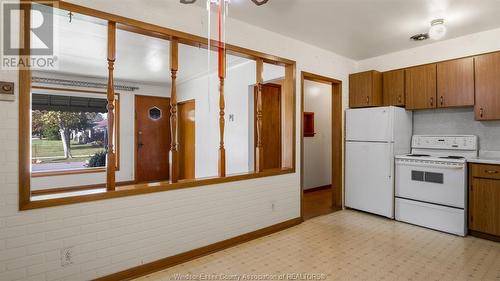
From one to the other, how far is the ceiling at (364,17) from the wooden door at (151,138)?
4.39 meters

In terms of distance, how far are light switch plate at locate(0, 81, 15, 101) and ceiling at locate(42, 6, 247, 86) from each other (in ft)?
2.18

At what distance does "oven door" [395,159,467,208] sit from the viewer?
310 cm

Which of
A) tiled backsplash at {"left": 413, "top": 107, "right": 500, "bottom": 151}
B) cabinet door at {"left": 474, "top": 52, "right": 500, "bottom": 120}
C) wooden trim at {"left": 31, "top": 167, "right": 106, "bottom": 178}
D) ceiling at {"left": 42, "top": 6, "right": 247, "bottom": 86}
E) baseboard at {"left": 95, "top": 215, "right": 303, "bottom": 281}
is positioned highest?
ceiling at {"left": 42, "top": 6, "right": 247, "bottom": 86}

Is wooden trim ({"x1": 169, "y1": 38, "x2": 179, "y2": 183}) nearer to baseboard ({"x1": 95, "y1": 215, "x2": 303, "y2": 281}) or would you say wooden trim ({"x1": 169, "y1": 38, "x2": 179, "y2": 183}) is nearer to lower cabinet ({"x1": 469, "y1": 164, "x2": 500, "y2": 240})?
baseboard ({"x1": 95, "y1": 215, "x2": 303, "y2": 281})

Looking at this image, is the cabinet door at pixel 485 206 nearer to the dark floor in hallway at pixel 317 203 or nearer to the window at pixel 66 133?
the dark floor in hallway at pixel 317 203

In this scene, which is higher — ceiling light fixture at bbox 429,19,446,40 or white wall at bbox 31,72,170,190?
ceiling light fixture at bbox 429,19,446,40

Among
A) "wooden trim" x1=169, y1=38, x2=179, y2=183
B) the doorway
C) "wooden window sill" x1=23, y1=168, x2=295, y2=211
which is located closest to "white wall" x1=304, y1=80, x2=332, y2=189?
the doorway

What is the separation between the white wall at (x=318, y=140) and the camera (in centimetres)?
548

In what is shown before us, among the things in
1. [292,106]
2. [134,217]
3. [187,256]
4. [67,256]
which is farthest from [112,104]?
[292,106]

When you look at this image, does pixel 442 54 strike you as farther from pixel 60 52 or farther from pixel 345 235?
pixel 60 52

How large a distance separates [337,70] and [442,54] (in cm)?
139

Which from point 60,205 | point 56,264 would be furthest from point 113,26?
point 56,264

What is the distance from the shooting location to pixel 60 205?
1883mm

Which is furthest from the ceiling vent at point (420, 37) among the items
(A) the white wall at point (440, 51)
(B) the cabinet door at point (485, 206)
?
(B) the cabinet door at point (485, 206)
